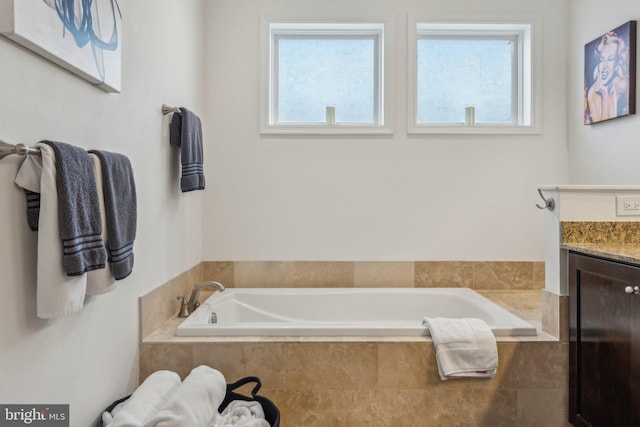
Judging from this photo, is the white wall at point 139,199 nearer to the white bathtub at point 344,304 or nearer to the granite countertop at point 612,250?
the white bathtub at point 344,304

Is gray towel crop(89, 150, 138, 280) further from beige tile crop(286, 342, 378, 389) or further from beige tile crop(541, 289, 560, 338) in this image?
beige tile crop(541, 289, 560, 338)

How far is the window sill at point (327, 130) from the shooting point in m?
2.94

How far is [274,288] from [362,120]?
127 centimetres

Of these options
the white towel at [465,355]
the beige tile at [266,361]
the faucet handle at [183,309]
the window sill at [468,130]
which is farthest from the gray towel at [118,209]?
the window sill at [468,130]

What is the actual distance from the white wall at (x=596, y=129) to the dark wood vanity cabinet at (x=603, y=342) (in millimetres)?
884

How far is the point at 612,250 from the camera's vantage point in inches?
68.3

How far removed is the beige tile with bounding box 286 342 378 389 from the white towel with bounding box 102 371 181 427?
50 centimetres

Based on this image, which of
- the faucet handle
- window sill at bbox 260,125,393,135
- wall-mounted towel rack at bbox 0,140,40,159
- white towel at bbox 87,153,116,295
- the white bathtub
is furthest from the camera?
window sill at bbox 260,125,393,135

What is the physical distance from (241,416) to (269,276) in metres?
1.35

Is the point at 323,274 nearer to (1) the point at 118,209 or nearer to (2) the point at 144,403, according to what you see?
(2) the point at 144,403

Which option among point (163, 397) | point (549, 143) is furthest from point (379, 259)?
point (163, 397)

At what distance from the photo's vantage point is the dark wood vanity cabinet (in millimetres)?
1587

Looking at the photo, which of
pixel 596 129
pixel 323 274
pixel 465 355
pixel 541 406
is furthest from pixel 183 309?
pixel 596 129
